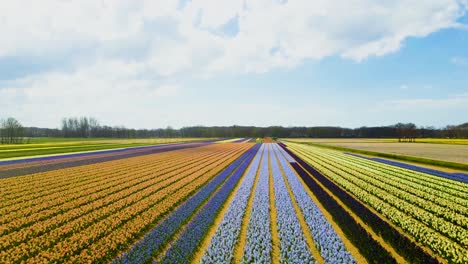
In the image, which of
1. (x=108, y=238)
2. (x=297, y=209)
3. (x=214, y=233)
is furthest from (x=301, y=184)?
(x=108, y=238)

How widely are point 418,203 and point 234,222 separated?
9.52m

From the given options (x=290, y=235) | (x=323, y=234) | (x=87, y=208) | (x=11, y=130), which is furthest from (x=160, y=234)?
(x=11, y=130)

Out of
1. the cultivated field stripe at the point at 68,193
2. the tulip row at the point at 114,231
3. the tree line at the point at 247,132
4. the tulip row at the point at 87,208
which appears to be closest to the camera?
the tulip row at the point at 114,231

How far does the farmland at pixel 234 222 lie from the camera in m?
6.90

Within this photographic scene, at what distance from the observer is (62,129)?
165m

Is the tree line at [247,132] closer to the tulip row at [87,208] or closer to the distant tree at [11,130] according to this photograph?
the distant tree at [11,130]

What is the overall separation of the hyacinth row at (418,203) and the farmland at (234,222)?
0.15ft

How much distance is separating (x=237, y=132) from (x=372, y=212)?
168 metres

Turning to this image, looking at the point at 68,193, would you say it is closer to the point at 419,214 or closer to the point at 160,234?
the point at 160,234

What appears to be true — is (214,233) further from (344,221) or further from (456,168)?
(456,168)

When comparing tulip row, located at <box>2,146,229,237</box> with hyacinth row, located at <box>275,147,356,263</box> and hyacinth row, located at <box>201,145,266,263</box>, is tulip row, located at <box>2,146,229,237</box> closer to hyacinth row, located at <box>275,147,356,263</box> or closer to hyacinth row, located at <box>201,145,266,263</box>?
hyacinth row, located at <box>201,145,266,263</box>

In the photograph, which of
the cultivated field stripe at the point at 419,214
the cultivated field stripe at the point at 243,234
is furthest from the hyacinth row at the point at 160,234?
the cultivated field stripe at the point at 419,214

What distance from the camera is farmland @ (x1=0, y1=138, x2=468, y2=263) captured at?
6.90 meters

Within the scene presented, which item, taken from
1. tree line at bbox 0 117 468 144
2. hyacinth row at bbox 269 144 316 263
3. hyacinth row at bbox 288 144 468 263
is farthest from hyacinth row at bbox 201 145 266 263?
tree line at bbox 0 117 468 144
